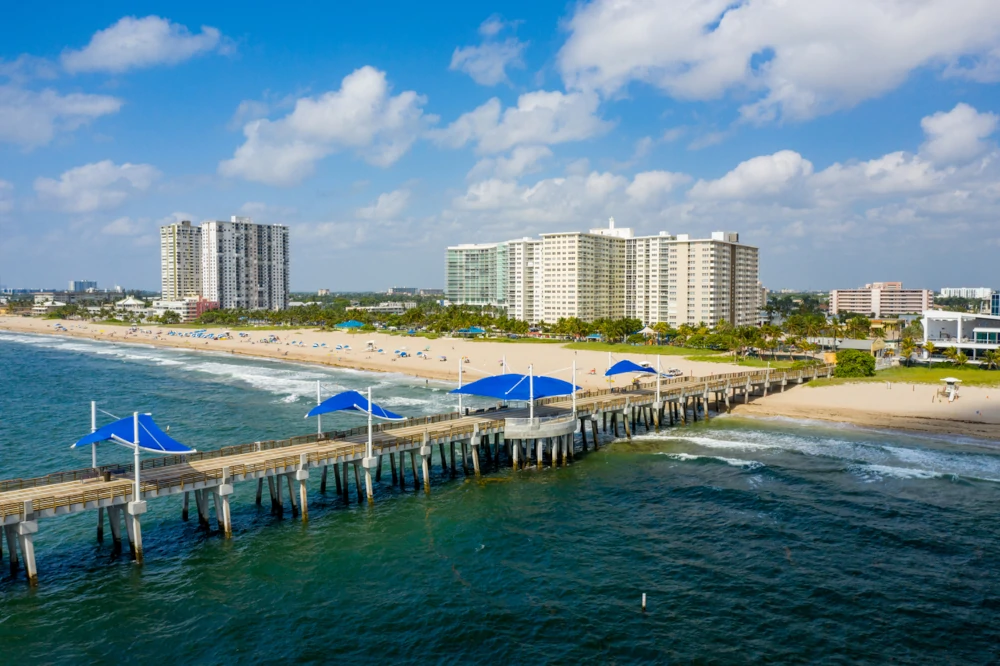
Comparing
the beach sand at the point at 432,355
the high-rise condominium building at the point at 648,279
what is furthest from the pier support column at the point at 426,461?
the high-rise condominium building at the point at 648,279

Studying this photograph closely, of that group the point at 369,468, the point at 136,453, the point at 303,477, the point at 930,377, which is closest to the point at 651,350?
the point at 930,377

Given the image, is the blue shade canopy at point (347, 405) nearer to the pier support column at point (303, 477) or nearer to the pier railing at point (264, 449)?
the pier railing at point (264, 449)

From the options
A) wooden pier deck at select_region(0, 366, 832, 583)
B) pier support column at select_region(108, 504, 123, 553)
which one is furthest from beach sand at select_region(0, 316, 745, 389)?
pier support column at select_region(108, 504, 123, 553)

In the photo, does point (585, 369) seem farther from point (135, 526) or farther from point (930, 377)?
point (135, 526)

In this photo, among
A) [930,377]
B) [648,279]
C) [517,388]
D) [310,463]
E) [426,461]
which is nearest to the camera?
[310,463]

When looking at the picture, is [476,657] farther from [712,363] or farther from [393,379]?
[712,363]

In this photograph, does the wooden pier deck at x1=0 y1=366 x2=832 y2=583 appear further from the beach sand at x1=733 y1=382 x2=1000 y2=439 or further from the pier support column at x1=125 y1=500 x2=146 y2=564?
the beach sand at x1=733 y1=382 x2=1000 y2=439
